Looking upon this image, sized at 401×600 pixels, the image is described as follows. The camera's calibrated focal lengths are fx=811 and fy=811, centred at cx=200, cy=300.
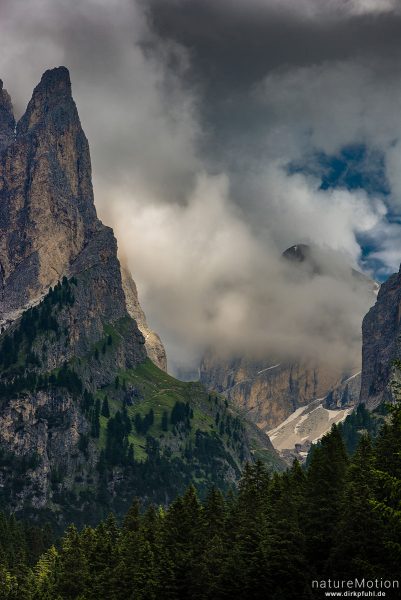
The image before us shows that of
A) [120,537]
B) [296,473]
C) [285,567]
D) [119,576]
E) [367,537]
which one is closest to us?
[367,537]

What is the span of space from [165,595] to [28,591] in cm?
3544

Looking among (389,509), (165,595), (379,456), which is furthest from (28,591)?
(389,509)

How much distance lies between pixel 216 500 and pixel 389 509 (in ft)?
193

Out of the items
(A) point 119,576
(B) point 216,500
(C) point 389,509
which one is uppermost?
(B) point 216,500

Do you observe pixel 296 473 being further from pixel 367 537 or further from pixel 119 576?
pixel 367 537

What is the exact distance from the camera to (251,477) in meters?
124

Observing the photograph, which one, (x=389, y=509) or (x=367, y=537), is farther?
(x=367, y=537)

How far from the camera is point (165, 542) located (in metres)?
103

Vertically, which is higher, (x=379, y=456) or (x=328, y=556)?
(x=379, y=456)

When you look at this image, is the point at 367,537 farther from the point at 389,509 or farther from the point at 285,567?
the point at 389,509

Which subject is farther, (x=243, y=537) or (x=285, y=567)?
(x=243, y=537)

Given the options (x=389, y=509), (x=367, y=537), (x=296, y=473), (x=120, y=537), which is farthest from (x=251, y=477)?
(x=389, y=509)

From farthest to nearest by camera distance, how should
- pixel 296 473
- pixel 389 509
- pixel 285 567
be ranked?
pixel 296 473, pixel 285 567, pixel 389 509

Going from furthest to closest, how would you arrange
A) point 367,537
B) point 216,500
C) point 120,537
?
point 120,537 → point 216,500 → point 367,537
